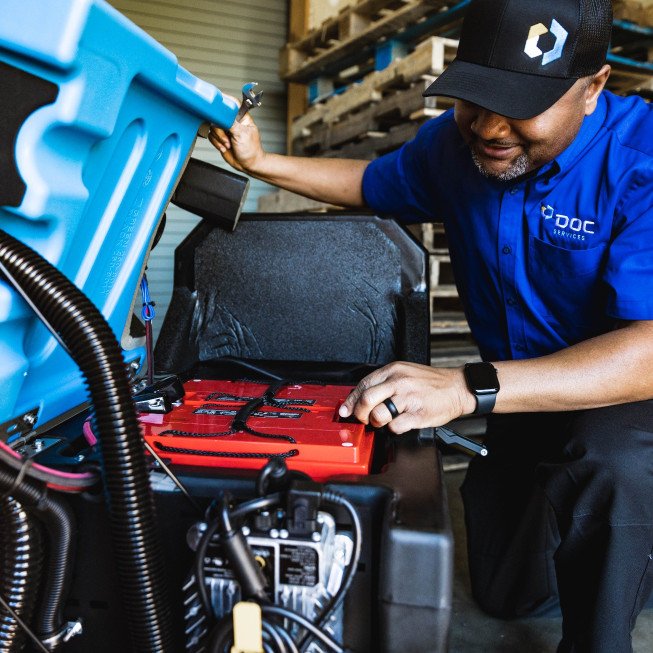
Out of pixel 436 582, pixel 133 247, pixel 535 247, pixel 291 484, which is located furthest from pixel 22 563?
pixel 535 247

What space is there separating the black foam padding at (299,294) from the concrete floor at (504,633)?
685mm

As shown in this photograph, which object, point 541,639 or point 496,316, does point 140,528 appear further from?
point 541,639

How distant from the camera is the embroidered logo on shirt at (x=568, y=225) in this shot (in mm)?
1271

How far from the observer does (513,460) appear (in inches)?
63.4

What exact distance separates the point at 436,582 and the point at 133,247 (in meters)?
0.77

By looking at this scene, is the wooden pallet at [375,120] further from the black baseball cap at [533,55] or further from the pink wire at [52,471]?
the pink wire at [52,471]

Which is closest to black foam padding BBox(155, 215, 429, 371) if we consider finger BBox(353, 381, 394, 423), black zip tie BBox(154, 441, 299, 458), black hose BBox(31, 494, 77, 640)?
finger BBox(353, 381, 394, 423)

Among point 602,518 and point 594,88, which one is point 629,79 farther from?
point 602,518

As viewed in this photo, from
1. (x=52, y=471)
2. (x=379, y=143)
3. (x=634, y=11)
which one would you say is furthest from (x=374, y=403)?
(x=634, y=11)

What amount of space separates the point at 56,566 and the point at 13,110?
0.53m

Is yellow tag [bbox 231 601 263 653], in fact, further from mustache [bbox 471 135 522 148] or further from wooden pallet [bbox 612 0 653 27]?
wooden pallet [bbox 612 0 653 27]

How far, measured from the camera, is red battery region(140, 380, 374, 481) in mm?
874

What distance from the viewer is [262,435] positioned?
923 mm

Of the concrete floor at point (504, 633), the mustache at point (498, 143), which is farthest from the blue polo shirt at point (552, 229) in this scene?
the concrete floor at point (504, 633)
